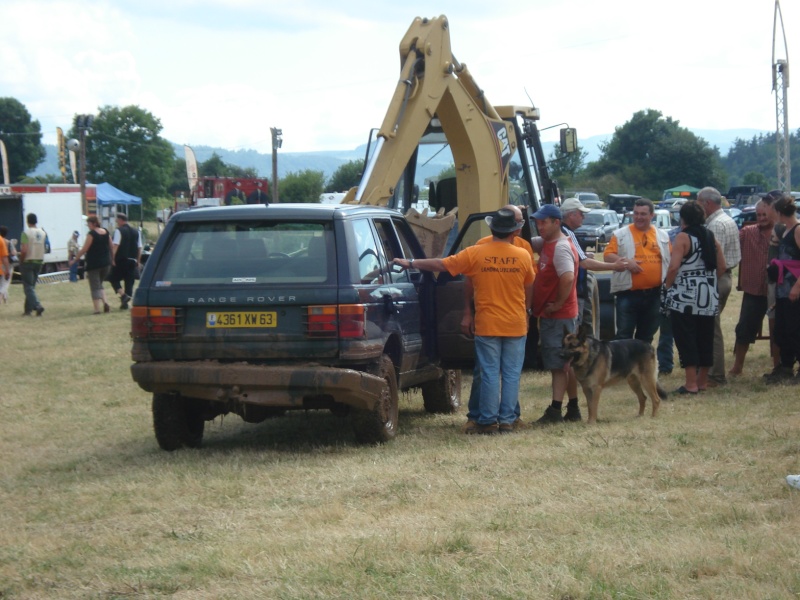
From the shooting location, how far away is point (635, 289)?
11250 millimetres

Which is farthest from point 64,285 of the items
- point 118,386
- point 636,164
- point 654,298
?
point 636,164

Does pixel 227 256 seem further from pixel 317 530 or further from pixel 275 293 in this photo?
pixel 317 530

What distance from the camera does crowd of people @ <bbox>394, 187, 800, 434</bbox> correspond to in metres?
8.78

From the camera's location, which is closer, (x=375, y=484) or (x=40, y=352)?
(x=375, y=484)

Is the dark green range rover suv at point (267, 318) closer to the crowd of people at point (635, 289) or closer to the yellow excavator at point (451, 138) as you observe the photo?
the crowd of people at point (635, 289)

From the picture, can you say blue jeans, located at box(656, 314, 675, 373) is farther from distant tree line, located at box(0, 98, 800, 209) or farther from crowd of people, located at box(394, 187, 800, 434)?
distant tree line, located at box(0, 98, 800, 209)

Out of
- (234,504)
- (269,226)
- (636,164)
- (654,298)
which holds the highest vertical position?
(636,164)

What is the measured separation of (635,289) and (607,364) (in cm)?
221

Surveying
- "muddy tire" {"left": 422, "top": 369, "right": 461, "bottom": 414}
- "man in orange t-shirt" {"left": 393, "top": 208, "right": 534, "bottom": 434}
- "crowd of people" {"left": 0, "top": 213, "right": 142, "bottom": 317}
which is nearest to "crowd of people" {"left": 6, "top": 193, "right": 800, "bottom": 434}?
"man in orange t-shirt" {"left": 393, "top": 208, "right": 534, "bottom": 434}

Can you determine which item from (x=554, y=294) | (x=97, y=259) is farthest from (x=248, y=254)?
(x=97, y=259)

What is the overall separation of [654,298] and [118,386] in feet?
19.9

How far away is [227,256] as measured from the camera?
8141 millimetres

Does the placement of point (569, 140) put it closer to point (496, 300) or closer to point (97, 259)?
point (496, 300)

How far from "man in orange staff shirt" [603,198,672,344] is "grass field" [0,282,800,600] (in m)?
1.10
